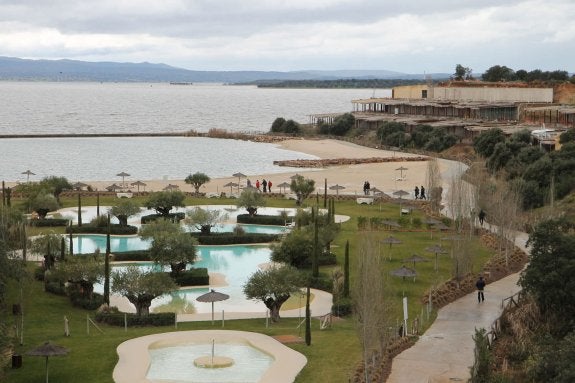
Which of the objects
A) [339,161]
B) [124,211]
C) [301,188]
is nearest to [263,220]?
[301,188]

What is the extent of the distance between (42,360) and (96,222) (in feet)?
80.3

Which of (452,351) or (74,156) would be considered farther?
(74,156)

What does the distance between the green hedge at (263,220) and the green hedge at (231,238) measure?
5069 mm

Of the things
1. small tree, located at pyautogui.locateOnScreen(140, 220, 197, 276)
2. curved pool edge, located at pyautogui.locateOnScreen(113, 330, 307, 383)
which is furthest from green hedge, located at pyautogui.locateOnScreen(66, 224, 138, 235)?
curved pool edge, located at pyautogui.locateOnScreen(113, 330, 307, 383)

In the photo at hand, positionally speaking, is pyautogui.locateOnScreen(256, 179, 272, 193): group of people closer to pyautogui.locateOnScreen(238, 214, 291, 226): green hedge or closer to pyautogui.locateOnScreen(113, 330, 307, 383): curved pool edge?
pyautogui.locateOnScreen(238, 214, 291, 226): green hedge

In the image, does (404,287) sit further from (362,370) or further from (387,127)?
(387,127)

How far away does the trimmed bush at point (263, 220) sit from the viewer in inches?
2103

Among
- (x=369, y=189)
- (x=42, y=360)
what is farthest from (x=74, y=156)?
(x=42, y=360)

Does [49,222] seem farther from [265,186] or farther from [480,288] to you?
[480,288]

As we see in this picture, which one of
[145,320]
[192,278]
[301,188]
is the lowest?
[145,320]

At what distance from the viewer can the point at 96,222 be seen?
165 feet

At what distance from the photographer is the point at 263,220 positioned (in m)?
53.6

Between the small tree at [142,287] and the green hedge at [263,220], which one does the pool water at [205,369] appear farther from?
the green hedge at [263,220]

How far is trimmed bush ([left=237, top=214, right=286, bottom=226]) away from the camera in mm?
53406
